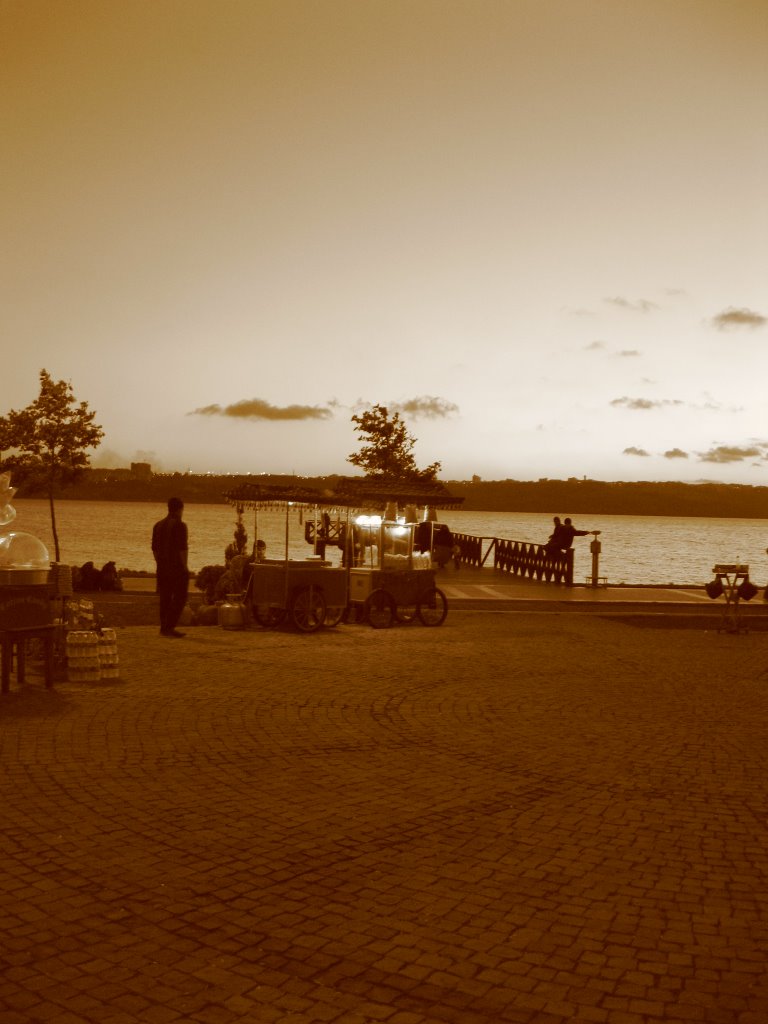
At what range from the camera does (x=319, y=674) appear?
38.0 ft

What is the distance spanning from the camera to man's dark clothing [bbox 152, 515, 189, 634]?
14.0 meters

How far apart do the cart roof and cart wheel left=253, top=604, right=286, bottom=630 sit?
182cm

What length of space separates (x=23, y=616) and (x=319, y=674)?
3.29 meters

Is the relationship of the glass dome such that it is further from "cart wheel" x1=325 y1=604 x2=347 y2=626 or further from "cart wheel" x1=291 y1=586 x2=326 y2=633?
"cart wheel" x1=325 y1=604 x2=347 y2=626

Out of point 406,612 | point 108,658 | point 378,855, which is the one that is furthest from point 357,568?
point 378,855

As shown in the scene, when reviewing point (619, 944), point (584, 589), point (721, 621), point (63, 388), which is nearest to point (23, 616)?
point (619, 944)

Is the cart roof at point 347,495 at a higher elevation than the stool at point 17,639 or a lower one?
higher

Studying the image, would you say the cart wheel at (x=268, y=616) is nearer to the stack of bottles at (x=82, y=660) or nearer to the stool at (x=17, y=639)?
the stack of bottles at (x=82, y=660)

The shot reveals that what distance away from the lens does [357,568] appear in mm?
17203

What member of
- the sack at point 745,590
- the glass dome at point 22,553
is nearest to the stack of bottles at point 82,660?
the glass dome at point 22,553

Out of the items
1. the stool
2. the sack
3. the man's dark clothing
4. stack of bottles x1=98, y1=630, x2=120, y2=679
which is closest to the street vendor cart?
the man's dark clothing

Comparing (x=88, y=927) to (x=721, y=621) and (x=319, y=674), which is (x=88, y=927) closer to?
(x=319, y=674)

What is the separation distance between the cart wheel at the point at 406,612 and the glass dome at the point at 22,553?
7.65 metres

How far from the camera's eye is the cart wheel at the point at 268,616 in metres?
15.9
